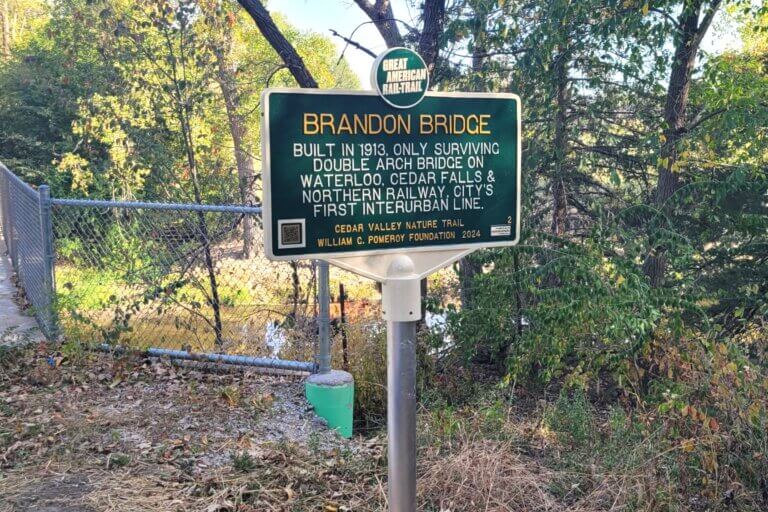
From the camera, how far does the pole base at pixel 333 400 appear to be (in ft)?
18.1

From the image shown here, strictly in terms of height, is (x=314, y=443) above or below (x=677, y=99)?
below

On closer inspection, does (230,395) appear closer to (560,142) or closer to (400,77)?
(400,77)

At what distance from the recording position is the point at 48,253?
681cm

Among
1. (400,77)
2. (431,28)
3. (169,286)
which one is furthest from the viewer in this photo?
(431,28)

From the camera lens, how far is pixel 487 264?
8.42 metres

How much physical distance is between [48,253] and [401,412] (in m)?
5.10

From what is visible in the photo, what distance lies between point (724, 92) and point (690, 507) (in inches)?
270

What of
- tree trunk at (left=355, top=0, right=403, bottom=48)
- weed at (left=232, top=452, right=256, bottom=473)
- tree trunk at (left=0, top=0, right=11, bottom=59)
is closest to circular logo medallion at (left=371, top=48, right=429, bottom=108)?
weed at (left=232, top=452, right=256, bottom=473)

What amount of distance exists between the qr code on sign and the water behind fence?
138 inches

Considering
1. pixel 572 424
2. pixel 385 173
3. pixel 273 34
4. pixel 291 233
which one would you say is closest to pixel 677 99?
pixel 273 34

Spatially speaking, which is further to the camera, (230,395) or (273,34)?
(273,34)

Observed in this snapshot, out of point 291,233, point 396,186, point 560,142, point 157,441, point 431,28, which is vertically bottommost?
point 157,441

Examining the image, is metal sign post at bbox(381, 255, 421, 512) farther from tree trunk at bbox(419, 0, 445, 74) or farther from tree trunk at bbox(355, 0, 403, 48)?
tree trunk at bbox(355, 0, 403, 48)

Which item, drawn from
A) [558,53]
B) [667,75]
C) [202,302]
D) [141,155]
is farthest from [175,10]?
[667,75]
